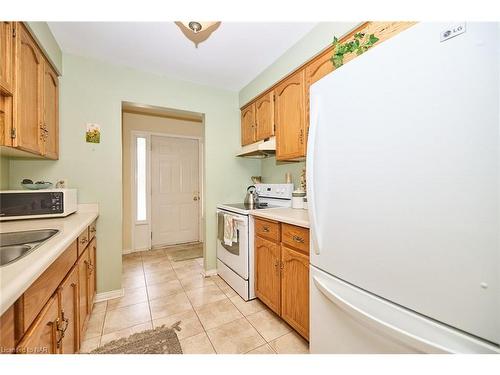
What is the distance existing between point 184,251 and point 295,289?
2460 mm

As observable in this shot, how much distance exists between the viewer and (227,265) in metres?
2.41

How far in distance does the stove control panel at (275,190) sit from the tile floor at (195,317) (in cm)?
114

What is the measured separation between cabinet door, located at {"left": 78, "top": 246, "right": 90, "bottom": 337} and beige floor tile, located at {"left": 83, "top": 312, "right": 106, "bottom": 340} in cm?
15

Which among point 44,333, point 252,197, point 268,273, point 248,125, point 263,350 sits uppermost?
point 248,125

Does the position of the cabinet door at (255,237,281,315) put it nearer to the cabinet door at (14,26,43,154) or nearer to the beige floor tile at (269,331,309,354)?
the beige floor tile at (269,331,309,354)

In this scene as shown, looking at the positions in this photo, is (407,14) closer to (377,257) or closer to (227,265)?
(377,257)

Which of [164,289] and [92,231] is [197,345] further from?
[92,231]

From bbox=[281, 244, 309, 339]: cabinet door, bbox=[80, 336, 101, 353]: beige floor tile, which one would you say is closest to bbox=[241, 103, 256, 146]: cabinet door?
bbox=[281, 244, 309, 339]: cabinet door

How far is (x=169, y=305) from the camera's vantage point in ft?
6.53

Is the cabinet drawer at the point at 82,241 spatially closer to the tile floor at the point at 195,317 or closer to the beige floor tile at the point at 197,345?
the tile floor at the point at 195,317

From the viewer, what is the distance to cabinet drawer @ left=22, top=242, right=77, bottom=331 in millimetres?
711

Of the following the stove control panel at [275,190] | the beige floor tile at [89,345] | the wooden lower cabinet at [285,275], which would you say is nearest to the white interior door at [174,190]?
the stove control panel at [275,190]

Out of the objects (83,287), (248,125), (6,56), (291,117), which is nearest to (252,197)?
(248,125)

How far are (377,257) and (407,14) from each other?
3.07 ft
